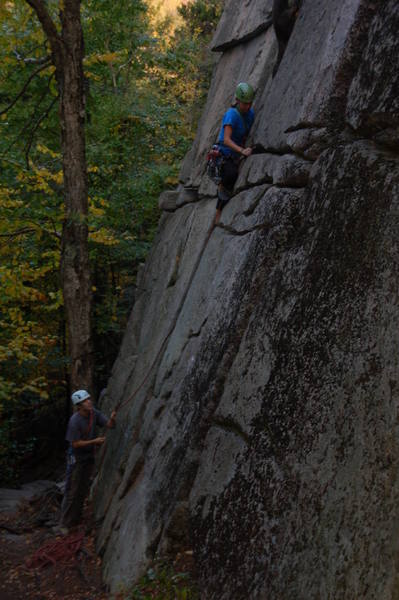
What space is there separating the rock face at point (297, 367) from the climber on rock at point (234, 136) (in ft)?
0.74

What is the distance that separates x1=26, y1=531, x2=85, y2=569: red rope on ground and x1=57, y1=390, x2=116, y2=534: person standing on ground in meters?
0.85

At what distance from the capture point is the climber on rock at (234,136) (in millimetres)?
8148

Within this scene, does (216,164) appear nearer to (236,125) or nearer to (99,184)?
(236,125)

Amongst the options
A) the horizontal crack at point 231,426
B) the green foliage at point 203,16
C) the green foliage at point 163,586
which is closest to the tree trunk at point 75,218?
the green foliage at point 163,586

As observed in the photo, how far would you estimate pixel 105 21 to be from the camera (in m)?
18.8

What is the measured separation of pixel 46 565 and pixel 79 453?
6.15ft

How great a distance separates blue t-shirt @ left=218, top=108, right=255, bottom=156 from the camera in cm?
833

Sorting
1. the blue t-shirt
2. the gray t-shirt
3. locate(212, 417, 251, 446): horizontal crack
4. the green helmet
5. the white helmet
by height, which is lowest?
the gray t-shirt

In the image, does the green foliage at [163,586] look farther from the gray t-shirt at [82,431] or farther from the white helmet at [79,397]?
the white helmet at [79,397]

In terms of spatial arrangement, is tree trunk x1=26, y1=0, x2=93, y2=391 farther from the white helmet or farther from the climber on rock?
the climber on rock

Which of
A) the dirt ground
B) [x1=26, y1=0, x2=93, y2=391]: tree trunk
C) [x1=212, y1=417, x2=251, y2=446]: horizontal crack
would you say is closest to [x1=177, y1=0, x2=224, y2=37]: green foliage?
[x1=26, y1=0, x2=93, y2=391]: tree trunk

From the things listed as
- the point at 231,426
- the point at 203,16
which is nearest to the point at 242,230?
the point at 231,426

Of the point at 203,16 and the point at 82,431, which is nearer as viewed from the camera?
the point at 82,431

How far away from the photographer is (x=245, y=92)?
26.6 feet
